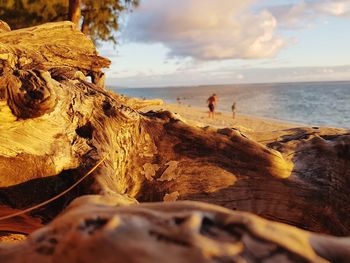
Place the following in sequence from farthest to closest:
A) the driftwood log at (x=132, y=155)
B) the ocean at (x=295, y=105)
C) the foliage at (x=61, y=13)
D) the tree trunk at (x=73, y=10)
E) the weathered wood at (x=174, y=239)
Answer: the ocean at (x=295, y=105)
the foliage at (x=61, y=13)
the tree trunk at (x=73, y=10)
the driftwood log at (x=132, y=155)
the weathered wood at (x=174, y=239)

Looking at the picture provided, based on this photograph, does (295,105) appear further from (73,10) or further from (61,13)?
(73,10)

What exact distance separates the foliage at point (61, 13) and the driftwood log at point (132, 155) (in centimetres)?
1127

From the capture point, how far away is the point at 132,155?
3.45m

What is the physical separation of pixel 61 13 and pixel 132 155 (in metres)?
13.5

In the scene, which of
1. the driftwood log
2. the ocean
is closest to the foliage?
the driftwood log

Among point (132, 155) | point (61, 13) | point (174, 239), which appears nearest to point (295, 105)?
point (61, 13)

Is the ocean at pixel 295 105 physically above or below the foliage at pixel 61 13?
below

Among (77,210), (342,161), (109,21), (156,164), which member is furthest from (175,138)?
(109,21)

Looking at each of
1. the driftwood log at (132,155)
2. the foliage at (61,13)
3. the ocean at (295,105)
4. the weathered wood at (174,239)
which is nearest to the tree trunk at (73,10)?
the foliage at (61,13)

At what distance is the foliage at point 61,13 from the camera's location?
14406mm

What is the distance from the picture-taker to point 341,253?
4.80 feet

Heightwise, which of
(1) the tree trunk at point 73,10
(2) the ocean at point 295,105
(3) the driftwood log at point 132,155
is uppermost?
(1) the tree trunk at point 73,10

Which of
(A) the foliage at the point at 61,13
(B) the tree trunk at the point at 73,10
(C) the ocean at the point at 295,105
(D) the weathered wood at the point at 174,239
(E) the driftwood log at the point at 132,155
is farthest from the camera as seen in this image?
(C) the ocean at the point at 295,105

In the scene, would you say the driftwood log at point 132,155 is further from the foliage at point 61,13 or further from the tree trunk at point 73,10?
the foliage at point 61,13
